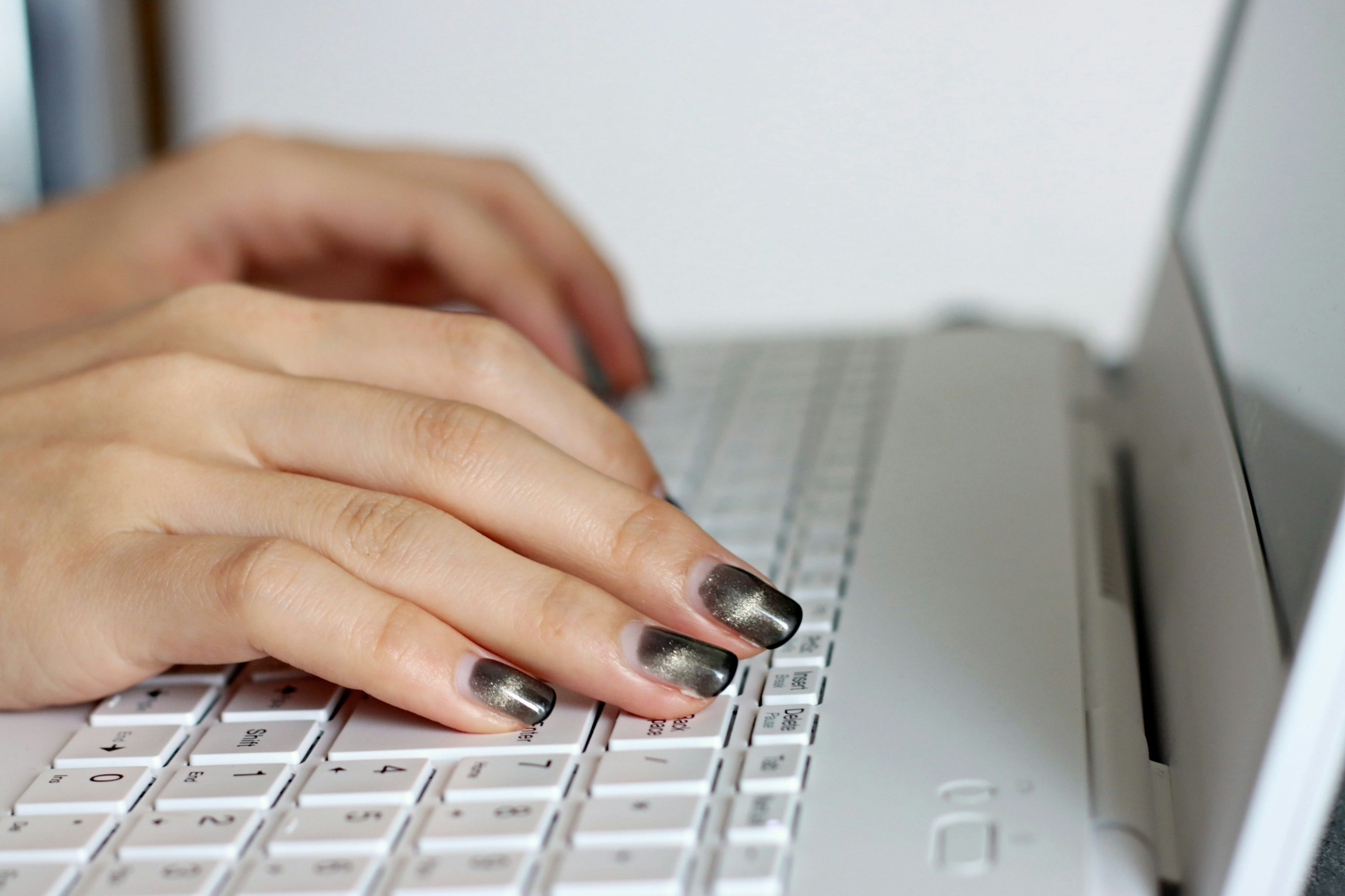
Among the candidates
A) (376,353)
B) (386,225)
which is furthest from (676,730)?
(386,225)

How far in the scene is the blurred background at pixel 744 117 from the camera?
1.17m

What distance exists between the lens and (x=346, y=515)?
16.3 inches

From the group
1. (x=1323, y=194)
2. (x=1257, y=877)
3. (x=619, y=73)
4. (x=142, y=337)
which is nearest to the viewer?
(x=1257, y=877)

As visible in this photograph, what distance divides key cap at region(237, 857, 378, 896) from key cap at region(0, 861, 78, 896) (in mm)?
51

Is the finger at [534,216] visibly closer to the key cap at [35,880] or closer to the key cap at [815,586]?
the key cap at [815,586]

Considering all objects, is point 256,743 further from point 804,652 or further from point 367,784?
point 804,652

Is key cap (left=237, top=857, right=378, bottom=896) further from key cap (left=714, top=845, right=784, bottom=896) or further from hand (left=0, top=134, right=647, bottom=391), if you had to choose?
hand (left=0, top=134, right=647, bottom=391)

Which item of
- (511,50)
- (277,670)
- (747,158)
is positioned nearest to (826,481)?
(277,670)

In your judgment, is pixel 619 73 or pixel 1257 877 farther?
pixel 619 73

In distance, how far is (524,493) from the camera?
1.38ft

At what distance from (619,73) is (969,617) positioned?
3.23 feet

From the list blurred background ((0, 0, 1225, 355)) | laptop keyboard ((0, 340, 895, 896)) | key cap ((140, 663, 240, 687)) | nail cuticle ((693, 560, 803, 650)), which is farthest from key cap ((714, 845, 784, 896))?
blurred background ((0, 0, 1225, 355))

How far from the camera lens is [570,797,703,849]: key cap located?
296 mm

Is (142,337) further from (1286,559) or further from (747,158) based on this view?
(747,158)
